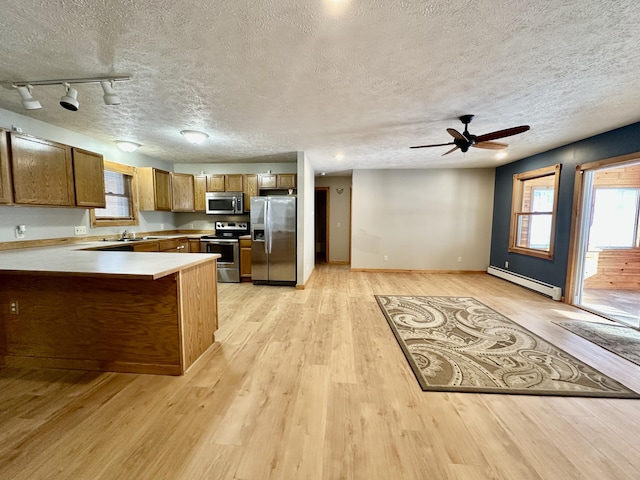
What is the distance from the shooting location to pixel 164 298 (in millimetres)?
1989

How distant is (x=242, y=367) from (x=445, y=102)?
10.2 feet

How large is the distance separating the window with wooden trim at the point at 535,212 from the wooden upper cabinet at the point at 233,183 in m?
5.54

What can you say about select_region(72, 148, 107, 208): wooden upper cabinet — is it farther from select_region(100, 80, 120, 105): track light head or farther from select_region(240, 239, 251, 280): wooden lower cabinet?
select_region(240, 239, 251, 280): wooden lower cabinet

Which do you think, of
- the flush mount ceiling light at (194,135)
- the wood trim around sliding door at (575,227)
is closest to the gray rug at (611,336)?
the wood trim around sliding door at (575,227)

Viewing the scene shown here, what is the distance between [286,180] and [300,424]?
4329mm

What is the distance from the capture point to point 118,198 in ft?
14.0

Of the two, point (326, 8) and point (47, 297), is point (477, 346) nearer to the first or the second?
point (326, 8)

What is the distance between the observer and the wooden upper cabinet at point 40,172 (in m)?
2.53

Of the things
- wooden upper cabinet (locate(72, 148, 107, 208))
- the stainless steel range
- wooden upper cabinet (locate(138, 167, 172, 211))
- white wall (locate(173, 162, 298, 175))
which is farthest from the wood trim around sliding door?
wooden upper cabinet (locate(138, 167, 172, 211))

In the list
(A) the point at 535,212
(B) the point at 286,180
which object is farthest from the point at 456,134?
(B) the point at 286,180

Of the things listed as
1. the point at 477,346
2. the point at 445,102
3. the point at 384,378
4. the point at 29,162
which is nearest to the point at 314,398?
the point at 384,378

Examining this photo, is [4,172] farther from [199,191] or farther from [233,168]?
[233,168]

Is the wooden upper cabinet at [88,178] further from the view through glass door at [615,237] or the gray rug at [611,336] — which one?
the view through glass door at [615,237]

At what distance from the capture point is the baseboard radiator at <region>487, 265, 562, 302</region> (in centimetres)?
399
